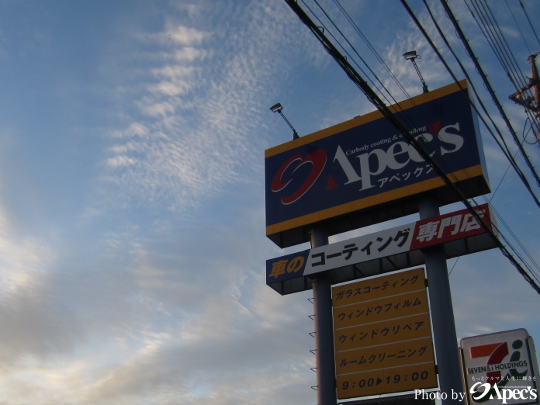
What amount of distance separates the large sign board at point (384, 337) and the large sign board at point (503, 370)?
353 cm

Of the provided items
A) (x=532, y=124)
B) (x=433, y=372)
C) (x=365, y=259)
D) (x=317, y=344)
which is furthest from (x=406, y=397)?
(x=532, y=124)

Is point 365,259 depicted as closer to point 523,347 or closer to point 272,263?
point 272,263

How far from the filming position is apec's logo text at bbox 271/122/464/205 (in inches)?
812

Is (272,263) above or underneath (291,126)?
underneath

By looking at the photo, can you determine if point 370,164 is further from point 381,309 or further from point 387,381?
point 387,381

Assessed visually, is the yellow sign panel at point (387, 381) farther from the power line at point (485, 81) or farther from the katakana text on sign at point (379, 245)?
the power line at point (485, 81)

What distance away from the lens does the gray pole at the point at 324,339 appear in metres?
19.4

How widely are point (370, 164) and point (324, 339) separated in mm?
7228

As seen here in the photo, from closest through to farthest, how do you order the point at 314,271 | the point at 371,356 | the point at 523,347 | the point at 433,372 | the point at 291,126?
the point at 523,347
the point at 433,372
the point at 371,356
the point at 314,271
the point at 291,126

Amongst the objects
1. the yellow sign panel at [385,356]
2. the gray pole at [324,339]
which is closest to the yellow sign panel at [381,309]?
the gray pole at [324,339]

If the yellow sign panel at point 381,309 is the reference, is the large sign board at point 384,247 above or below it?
above

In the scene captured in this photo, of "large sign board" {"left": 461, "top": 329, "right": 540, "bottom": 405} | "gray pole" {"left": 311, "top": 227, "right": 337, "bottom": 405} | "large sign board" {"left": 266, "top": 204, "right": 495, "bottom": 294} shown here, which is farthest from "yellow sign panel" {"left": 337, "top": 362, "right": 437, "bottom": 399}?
"large sign board" {"left": 266, "top": 204, "right": 495, "bottom": 294}

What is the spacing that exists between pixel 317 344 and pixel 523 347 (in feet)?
26.8

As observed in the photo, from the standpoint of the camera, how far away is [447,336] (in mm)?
17750
